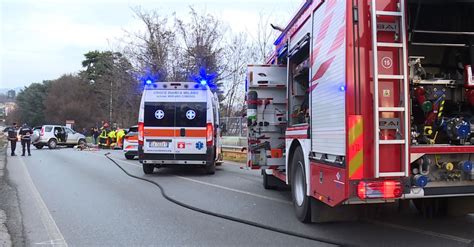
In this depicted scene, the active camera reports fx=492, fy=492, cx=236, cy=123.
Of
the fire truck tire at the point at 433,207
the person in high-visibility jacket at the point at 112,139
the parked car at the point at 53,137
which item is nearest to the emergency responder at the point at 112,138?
the person in high-visibility jacket at the point at 112,139

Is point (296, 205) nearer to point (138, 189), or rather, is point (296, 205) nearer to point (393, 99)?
point (393, 99)

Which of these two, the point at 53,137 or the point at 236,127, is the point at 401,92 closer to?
the point at 236,127

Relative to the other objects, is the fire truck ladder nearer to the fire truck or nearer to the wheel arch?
the fire truck

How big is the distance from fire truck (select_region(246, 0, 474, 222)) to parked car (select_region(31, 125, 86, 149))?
3087 centimetres

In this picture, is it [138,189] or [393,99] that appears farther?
[138,189]

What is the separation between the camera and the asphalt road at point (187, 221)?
6.10 metres

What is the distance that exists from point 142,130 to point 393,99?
9802 millimetres

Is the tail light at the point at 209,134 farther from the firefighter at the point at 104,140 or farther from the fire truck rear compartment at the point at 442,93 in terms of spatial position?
the firefighter at the point at 104,140

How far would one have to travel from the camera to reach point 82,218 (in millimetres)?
7633

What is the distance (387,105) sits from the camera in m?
4.90

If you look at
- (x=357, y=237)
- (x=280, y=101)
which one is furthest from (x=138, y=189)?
(x=357, y=237)

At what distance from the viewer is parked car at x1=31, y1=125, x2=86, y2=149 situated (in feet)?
113

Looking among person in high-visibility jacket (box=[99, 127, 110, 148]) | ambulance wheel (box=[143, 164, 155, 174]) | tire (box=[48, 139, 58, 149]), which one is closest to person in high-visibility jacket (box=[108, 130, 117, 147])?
person in high-visibility jacket (box=[99, 127, 110, 148])

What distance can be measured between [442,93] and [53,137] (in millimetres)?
32997
